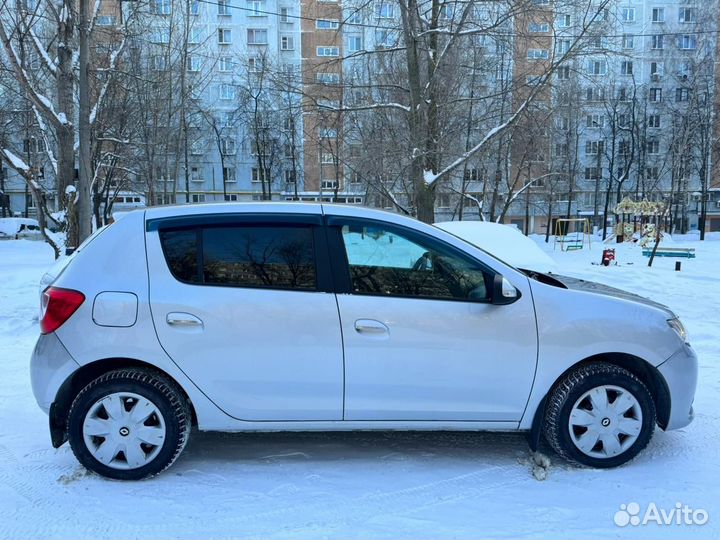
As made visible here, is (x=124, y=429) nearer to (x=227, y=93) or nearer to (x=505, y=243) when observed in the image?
(x=505, y=243)

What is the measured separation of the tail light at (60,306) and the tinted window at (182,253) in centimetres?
57

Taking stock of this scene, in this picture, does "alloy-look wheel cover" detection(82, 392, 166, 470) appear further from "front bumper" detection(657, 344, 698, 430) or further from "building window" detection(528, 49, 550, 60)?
"building window" detection(528, 49, 550, 60)

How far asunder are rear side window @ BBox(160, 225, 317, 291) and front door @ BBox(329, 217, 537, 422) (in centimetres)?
25

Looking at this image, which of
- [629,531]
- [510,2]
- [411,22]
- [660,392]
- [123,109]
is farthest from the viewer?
[123,109]

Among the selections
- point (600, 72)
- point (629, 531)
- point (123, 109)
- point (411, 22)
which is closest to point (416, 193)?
point (411, 22)

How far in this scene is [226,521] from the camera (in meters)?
2.90

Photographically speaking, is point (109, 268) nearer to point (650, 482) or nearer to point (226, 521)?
point (226, 521)

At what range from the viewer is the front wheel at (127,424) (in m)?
3.22

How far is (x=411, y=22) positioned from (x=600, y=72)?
6763 mm

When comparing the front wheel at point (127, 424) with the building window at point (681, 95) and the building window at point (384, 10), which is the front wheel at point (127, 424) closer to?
the building window at point (384, 10)

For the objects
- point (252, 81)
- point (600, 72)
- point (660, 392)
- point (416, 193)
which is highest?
point (252, 81)

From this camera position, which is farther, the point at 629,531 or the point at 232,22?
the point at 232,22

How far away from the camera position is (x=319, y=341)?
3238 mm

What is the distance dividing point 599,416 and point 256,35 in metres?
51.4
